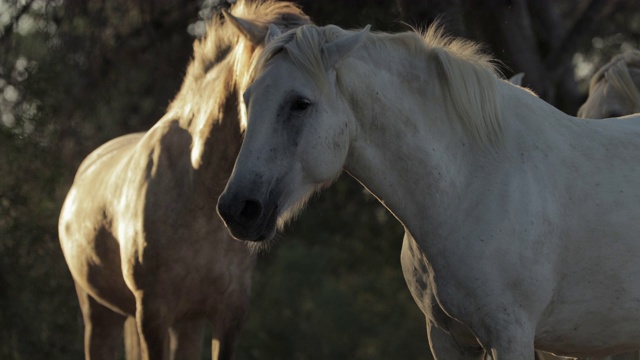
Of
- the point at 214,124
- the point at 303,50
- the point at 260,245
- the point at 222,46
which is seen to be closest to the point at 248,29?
the point at 214,124

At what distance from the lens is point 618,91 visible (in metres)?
6.27

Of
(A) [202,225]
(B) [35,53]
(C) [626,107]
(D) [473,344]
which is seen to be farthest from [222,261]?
(B) [35,53]

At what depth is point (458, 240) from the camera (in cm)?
393

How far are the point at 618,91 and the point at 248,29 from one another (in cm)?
225

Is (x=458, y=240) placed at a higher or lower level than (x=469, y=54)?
lower

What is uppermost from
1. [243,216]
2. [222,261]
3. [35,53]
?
[243,216]

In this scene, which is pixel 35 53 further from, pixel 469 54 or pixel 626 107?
pixel 469 54

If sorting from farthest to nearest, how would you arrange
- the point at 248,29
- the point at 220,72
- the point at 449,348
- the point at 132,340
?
the point at 132,340
the point at 220,72
the point at 248,29
the point at 449,348

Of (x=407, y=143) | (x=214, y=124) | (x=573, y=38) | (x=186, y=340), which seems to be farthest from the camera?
(x=573, y=38)

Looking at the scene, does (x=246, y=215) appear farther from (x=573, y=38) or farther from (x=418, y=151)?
(x=573, y=38)

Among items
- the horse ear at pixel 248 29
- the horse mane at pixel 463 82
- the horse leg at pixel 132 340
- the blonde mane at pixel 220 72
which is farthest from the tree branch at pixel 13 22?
the horse mane at pixel 463 82

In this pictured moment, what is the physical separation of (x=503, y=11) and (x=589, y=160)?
4.71m

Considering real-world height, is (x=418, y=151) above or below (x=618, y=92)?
above

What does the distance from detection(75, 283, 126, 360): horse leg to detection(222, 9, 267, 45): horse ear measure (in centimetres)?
268
